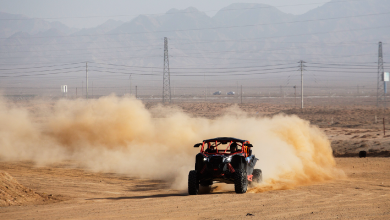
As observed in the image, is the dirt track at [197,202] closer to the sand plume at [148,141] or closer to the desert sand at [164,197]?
the desert sand at [164,197]

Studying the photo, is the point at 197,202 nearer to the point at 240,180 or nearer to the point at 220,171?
the point at 220,171

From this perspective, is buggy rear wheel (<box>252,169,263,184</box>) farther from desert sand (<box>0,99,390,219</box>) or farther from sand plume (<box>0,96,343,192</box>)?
desert sand (<box>0,99,390,219</box>)

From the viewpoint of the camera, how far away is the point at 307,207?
12.1 m

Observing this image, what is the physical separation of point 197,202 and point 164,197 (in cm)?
178

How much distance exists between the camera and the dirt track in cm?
1148

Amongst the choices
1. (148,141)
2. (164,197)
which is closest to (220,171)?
(164,197)

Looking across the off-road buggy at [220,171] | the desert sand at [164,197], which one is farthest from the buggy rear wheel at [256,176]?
the off-road buggy at [220,171]

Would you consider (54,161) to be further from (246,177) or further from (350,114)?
(350,114)

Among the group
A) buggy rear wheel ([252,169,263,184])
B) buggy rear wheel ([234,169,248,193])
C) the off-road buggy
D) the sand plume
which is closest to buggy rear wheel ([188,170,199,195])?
the off-road buggy

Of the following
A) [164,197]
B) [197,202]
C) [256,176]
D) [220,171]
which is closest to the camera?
[197,202]

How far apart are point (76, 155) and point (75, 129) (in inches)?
112

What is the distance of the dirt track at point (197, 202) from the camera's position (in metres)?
11.5

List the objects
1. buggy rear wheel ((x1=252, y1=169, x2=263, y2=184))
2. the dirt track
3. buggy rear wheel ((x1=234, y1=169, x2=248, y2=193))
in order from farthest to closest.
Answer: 1. buggy rear wheel ((x1=252, y1=169, x2=263, y2=184))
2. buggy rear wheel ((x1=234, y1=169, x2=248, y2=193))
3. the dirt track

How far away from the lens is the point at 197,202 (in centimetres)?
1320
